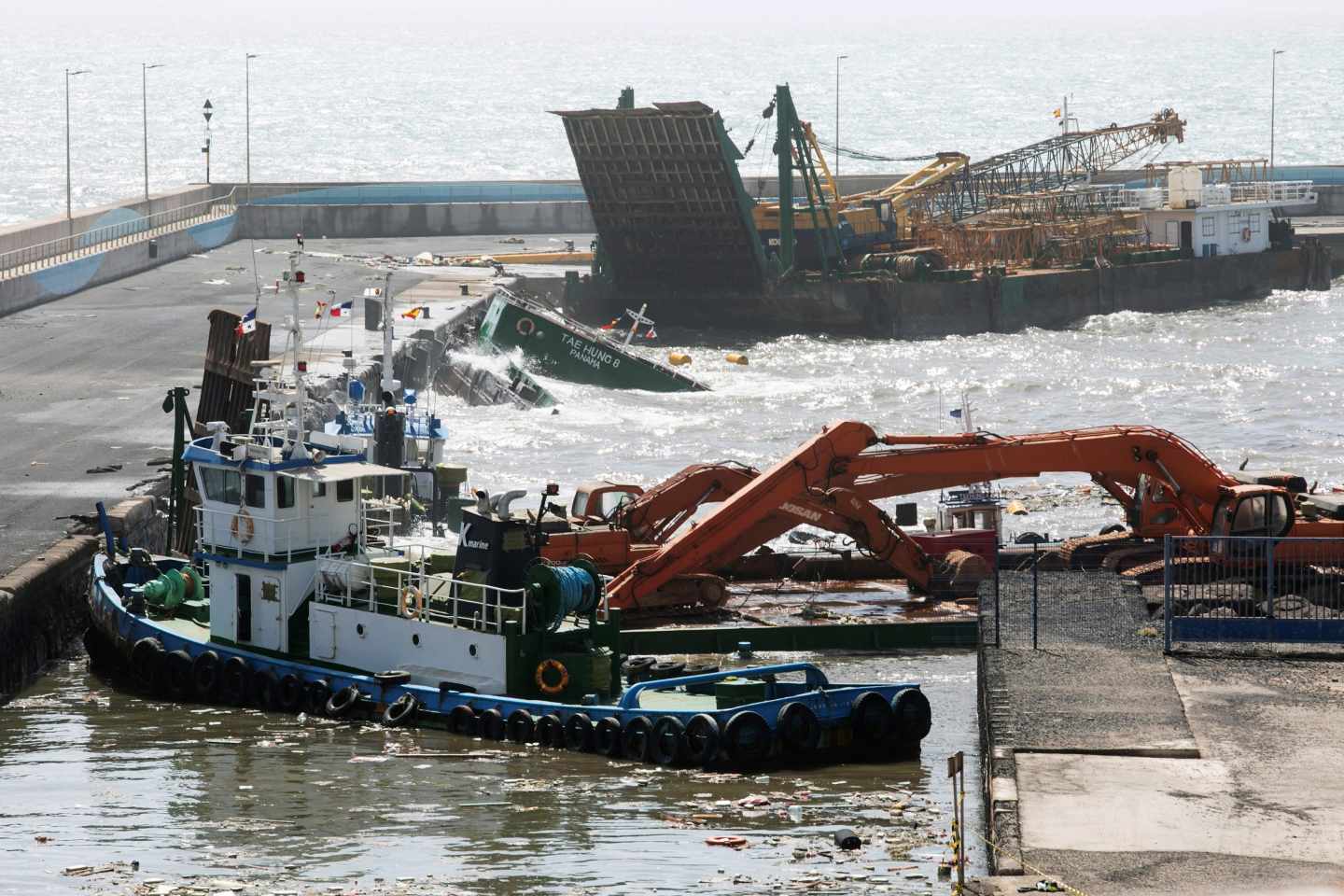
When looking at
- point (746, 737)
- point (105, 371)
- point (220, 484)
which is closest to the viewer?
point (746, 737)

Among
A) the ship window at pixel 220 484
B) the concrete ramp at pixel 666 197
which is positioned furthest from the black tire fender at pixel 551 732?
the concrete ramp at pixel 666 197

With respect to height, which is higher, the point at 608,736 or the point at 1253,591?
the point at 1253,591

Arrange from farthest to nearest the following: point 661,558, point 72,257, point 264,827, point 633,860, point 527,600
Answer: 1. point 72,257
2. point 661,558
3. point 527,600
4. point 264,827
5. point 633,860

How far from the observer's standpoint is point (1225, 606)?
87.8 feet

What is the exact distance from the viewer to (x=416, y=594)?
1011 inches

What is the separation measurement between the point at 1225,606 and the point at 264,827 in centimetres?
1306

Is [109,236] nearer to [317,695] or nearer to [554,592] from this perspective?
[317,695]

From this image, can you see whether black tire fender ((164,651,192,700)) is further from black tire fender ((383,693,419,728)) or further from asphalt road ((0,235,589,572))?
asphalt road ((0,235,589,572))

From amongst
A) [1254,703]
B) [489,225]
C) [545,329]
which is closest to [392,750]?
[1254,703]

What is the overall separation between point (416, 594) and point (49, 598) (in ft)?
24.9

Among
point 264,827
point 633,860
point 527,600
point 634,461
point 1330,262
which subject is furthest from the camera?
point 1330,262

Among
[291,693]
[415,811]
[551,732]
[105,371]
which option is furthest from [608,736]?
[105,371]

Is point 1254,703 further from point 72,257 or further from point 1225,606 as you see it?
point 72,257

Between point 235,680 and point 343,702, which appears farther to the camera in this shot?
point 235,680
